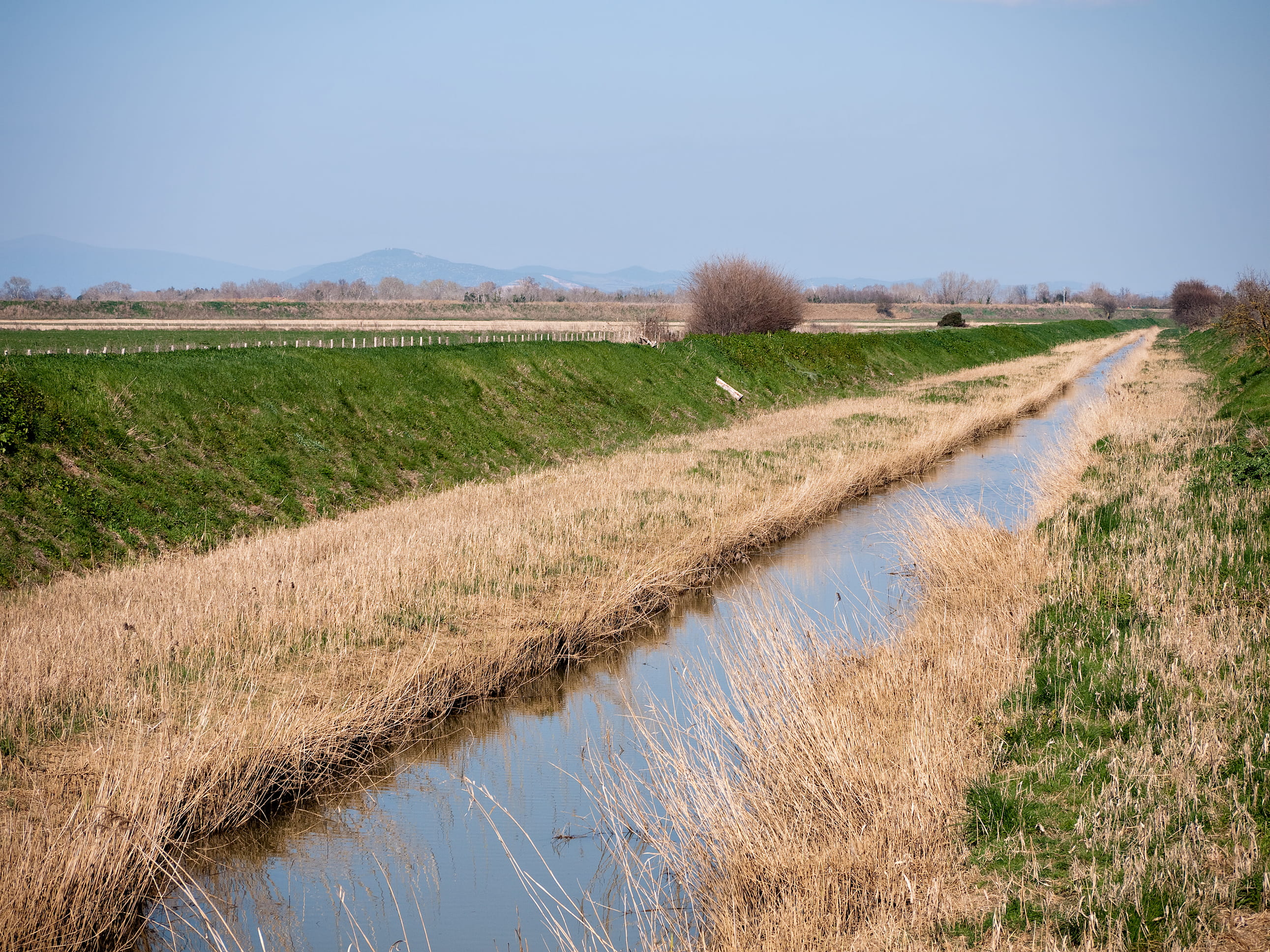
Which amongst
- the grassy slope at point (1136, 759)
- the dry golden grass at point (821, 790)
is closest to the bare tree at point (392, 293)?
the grassy slope at point (1136, 759)

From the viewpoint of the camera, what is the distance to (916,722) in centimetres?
654

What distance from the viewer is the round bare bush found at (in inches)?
1977

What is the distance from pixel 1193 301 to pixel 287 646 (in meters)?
135

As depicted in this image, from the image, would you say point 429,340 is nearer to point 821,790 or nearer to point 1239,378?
point 1239,378

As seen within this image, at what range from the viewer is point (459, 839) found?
24.2 ft

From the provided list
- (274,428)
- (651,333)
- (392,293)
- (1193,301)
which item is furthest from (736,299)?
(392,293)

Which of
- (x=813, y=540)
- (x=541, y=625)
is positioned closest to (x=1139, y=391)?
(x=813, y=540)

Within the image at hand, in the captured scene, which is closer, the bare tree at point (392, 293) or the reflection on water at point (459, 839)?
the reflection on water at point (459, 839)

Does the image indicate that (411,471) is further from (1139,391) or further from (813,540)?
(1139,391)

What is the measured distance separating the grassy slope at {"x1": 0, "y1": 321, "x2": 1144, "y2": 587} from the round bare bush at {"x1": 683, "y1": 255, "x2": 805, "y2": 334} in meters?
16.2

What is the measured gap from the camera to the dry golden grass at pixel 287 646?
6.32 metres

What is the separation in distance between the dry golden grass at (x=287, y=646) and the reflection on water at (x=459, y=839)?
0.35 m

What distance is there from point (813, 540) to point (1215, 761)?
10181 mm

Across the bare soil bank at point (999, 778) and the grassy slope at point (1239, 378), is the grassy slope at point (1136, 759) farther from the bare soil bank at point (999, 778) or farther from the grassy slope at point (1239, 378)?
the grassy slope at point (1239, 378)
